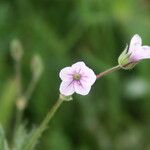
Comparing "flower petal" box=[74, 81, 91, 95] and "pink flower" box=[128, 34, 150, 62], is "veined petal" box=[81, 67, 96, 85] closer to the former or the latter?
"flower petal" box=[74, 81, 91, 95]

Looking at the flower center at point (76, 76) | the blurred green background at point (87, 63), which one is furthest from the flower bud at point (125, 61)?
the blurred green background at point (87, 63)

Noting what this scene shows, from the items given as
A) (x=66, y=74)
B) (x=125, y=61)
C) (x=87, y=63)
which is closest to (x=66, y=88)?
(x=66, y=74)

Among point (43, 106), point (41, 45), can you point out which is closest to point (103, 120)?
point (43, 106)

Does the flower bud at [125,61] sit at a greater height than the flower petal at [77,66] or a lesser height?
greater

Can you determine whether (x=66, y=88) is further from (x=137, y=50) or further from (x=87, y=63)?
(x=87, y=63)

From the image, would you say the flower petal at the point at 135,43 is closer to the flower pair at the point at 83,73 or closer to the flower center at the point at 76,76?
the flower pair at the point at 83,73

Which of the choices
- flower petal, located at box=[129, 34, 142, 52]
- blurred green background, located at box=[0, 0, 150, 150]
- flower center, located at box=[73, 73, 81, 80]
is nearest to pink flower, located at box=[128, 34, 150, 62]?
flower petal, located at box=[129, 34, 142, 52]
